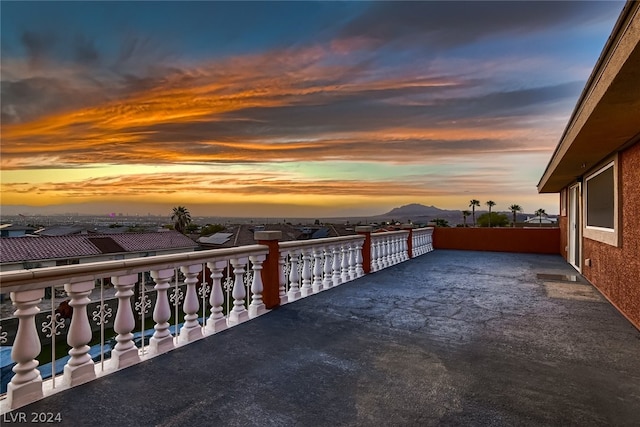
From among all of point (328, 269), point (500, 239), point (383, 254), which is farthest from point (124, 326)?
point (500, 239)

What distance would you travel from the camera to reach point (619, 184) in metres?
5.38

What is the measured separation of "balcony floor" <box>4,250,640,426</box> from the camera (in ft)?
7.30

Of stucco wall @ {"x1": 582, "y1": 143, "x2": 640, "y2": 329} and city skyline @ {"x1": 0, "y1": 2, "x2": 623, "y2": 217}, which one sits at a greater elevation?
city skyline @ {"x1": 0, "y1": 2, "x2": 623, "y2": 217}

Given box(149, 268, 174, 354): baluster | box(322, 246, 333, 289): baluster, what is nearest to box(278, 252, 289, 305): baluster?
box(322, 246, 333, 289): baluster

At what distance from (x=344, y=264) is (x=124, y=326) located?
4.73m

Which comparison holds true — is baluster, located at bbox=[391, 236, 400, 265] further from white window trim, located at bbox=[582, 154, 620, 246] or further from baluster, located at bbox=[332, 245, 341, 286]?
white window trim, located at bbox=[582, 154, 620, 246]

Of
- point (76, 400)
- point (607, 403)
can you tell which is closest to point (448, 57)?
point (607, 403)

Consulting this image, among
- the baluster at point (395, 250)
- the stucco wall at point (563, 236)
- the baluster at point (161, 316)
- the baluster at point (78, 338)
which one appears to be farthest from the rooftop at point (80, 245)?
the stucco wall at point (563, 236)

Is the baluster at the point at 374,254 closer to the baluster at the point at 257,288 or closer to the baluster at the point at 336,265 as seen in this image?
the baluster at the point at 336,265

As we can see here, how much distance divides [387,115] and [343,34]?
2.92 m

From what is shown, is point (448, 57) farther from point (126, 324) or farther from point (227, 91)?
point (126, 324)

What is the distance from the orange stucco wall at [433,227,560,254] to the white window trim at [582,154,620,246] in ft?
19.9

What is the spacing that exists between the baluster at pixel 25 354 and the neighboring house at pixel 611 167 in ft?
14.1

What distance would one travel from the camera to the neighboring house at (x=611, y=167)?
2588mm
